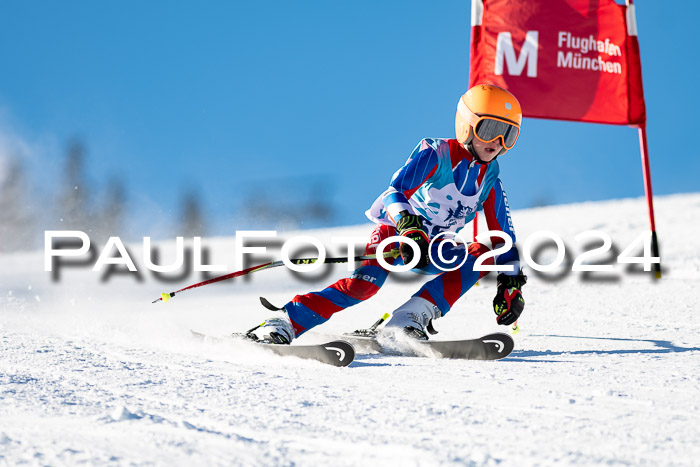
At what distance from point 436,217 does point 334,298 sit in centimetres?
77

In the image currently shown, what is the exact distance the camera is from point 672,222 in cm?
1076

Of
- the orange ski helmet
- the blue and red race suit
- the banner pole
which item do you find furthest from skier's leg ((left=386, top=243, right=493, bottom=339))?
the banner pole

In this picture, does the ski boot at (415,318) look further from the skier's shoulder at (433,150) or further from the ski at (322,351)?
the skier's shoulder at (433,150)

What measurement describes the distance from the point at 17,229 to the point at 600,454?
36.7m

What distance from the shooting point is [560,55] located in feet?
27.6

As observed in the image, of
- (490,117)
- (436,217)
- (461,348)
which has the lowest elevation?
(461,348)

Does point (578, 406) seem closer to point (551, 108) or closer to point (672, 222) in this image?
point (551, 108)

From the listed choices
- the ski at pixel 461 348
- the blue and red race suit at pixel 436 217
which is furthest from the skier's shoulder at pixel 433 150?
the ski at pixel 461 348

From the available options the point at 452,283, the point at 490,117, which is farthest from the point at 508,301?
the point at 490,117

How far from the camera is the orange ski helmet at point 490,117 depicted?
11.8 ft

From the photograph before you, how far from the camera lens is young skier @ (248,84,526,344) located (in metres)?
3.49

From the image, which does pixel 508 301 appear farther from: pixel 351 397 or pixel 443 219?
pixel 351 397

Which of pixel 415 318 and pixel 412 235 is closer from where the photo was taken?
pixel 412 235

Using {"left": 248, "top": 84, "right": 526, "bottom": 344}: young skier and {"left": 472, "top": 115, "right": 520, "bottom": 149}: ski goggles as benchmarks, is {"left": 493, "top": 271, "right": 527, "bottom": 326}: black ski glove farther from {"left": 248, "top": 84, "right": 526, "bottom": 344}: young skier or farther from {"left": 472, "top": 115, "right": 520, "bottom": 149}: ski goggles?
{"left": 472, "top": 115, "right": 520, "bottom": 149}: ski goggles
